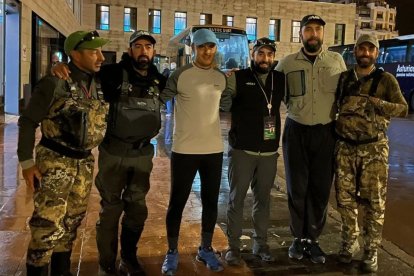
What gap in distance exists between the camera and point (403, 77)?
80.8 ft

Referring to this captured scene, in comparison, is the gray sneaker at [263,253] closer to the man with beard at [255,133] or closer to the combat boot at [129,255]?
the man with beard at [255,133]

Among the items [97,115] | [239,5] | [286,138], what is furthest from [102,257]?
[239,5]

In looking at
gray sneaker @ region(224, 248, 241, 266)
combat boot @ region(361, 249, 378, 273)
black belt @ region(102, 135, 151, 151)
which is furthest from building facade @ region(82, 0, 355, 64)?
black belt @ region(102, 135, 151, 151)

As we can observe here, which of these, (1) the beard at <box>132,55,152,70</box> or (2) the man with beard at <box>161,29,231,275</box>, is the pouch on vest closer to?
(1) the beard at <box>132,55,152,70</box>

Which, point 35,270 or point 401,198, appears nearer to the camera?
point 35,270

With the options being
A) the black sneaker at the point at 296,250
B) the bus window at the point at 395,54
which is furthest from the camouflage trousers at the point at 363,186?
the bus window at the point at 395,54

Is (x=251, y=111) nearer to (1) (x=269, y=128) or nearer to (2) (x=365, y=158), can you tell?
(1) (x=269, y=128)

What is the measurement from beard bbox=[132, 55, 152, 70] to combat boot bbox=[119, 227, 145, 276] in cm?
131

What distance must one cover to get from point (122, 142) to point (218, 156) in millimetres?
855

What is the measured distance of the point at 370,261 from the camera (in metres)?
4.18

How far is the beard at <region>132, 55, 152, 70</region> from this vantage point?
359 centimetres

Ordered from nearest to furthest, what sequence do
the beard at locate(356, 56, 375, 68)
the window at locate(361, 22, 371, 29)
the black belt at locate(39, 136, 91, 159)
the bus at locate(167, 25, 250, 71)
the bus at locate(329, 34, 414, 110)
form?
1. the black belt at locate(39, 136, 91, 159)
2. the beard at locate(356, 56, 375, 68)
3. the bus at locate(167, 25, 250, 71)
4. the bus at locate(329, 34, 414, 110)
5. the window at locate(361, 22, 371, 29)

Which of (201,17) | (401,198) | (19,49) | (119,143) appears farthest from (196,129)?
(201,17)

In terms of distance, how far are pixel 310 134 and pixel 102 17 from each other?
37.7 metres
